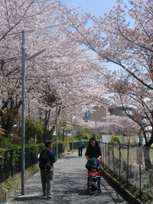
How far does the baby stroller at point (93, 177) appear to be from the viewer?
9.31m

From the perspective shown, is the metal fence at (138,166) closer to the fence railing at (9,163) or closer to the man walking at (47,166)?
the man walking at (47,166)

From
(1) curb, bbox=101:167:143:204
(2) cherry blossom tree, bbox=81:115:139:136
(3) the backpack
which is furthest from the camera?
(2) cherry blossom tree, bbox=81:115:139:136

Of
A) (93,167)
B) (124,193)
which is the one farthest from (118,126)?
(124,193)

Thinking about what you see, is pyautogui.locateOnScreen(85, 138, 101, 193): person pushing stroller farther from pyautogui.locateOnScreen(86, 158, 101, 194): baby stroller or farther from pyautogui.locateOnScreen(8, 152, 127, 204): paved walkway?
pyautogui.locateOnScreen(8, 152, 127, 204): paved walkway

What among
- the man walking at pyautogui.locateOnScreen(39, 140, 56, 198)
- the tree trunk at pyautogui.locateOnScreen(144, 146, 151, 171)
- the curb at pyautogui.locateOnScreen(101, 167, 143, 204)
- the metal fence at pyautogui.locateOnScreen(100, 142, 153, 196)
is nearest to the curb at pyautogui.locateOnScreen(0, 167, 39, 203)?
the man walking at pyautogui.locateOnScreen(39, 140, 56, 198)

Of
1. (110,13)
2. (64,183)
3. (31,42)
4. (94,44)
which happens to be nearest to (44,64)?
(31,42)

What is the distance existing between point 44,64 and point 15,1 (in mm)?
3169

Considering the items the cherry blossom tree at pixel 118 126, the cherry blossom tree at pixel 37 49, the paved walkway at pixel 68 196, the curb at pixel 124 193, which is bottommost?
the paved walkway at pixel 68 196

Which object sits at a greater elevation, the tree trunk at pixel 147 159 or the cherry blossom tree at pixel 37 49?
the cherry blossom tree at pixel 37 49

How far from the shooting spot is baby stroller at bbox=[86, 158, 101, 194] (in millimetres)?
9315

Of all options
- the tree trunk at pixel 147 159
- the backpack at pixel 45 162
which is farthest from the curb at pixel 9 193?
the tree trunk at pixel 147 159

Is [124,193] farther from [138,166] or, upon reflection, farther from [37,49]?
[37,49]

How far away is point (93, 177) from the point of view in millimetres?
9312

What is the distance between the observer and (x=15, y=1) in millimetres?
11156
